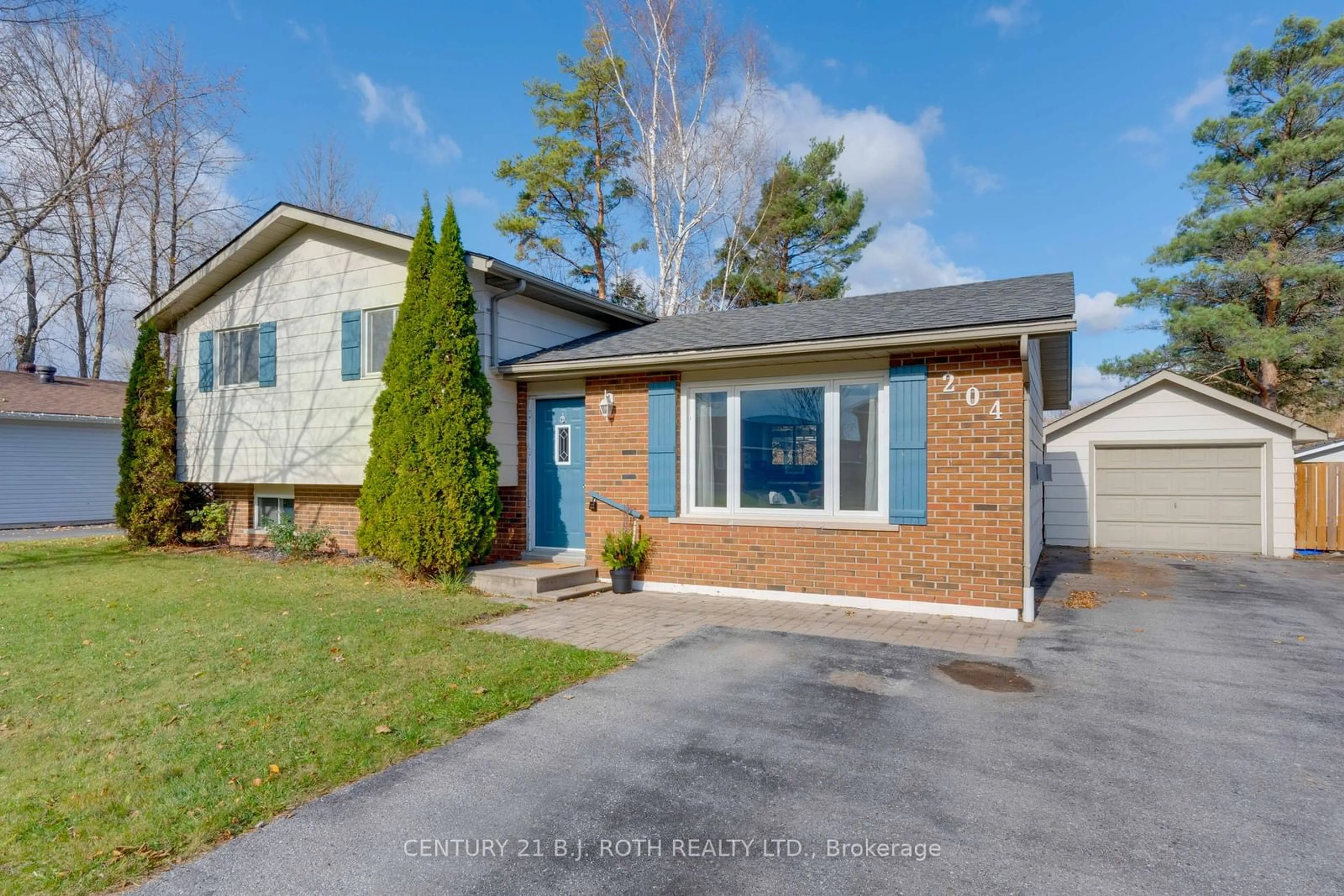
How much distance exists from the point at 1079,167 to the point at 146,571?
1877 cm

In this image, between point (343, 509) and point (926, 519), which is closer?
point (926, 519)

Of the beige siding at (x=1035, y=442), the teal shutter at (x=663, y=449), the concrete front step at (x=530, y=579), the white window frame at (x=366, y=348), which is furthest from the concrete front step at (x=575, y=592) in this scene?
the beige siding at (x=1035, y=442)

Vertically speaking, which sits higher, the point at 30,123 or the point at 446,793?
the point at 30,123

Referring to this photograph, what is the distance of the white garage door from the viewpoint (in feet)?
51.3

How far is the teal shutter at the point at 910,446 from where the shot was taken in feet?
21.8

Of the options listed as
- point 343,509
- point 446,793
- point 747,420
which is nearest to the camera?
point 446,793

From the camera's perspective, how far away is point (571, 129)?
20.0 meters

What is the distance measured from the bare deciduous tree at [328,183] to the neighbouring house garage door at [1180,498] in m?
22.9

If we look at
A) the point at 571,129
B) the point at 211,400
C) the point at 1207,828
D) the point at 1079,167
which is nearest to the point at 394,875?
the point at 1207,828

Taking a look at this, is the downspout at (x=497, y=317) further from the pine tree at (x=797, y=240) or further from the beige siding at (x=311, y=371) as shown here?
the pine tree at (x=797, y=240)

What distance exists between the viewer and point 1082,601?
7328 millimetres

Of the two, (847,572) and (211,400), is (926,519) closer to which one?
(847,572)

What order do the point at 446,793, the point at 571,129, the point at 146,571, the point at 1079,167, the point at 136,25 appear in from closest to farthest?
the point at 446,793 < the point at 146,571 < the point at 136,25 < the point at 1079,167 < the point at 571,129

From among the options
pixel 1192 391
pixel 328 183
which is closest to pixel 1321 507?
pixel 1192 391
